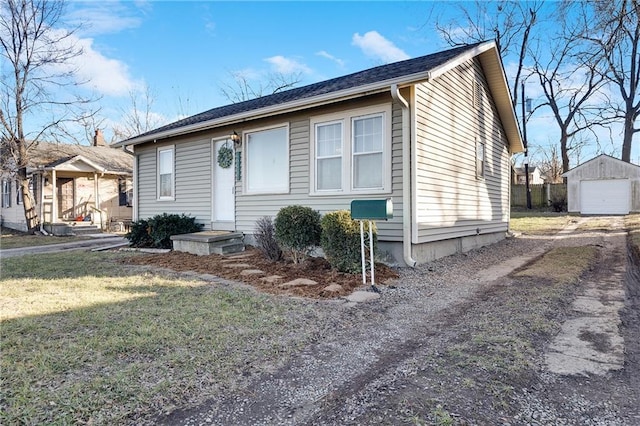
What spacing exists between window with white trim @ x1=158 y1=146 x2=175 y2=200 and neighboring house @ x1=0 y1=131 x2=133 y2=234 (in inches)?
234

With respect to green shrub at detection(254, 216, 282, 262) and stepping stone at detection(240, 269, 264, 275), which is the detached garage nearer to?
green shrub at detection(254, 216, 282, 262)

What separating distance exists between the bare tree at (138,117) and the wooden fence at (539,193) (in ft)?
90.2

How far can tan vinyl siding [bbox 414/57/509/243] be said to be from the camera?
7.23 m

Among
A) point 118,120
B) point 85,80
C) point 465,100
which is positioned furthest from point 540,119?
point 118,120

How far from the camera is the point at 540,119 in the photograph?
29.4m

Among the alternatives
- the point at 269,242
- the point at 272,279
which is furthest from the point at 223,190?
the point at 272,279

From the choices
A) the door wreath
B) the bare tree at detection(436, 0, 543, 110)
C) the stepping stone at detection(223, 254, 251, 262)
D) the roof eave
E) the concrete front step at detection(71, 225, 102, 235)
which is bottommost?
the stepping stone at detection(223, 254, 251, 262)

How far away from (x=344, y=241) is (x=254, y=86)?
23102 mm

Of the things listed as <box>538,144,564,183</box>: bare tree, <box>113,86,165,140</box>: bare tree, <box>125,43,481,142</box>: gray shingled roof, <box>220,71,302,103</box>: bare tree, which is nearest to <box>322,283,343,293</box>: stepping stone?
<box>125,43,481,142</box>: gray shingled roof

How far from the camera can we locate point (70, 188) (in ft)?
59.9

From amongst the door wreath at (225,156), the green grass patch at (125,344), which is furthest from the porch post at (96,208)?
the green grass patch at (125,344)

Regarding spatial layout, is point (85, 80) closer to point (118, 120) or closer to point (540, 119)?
point (118, 120)

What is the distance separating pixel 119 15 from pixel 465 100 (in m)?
9.66

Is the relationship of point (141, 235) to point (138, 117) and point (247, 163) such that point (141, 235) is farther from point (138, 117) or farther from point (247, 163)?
point (138, 117)
